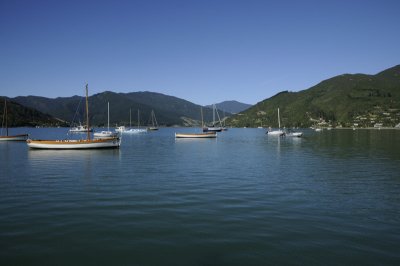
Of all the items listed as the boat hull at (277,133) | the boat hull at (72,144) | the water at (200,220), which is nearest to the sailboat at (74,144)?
the boat hull at (72,144)

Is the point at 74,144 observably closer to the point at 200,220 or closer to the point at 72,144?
the point at 72,144

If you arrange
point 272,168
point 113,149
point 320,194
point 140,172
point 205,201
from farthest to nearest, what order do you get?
point 113,149 < point 272,168 < point 140,172 < point 320,194 < point 205,201

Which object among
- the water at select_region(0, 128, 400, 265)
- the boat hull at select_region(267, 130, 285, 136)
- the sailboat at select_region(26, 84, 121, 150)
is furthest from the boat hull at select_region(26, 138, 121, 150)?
the boat hull at select_region(267, 130, 285, 136)

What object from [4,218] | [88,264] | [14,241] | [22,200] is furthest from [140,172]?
[88,264]

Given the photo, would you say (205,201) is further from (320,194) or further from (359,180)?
(359,180)

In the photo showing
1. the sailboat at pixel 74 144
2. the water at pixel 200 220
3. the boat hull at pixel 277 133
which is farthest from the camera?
the boat hull at pixel 277 133

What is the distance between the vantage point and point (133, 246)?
46.5ft

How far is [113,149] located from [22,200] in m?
53.4

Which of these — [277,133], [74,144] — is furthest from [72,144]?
[277,133]

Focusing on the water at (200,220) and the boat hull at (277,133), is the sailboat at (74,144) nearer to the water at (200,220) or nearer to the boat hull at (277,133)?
the water at (200,220)

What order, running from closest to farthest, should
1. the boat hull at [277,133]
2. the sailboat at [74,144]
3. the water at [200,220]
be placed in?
the water at [200,220]
the sailboat at [74,144]
the boat hull at [277,133]

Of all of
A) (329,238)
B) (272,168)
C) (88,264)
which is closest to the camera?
(88,264)

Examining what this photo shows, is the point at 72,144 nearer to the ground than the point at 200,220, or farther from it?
farther from it

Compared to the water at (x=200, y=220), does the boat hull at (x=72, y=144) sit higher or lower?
higher
